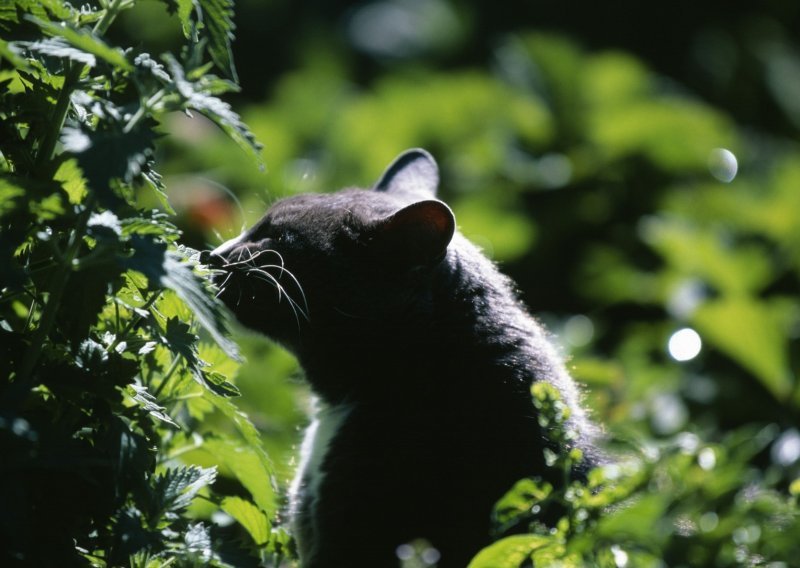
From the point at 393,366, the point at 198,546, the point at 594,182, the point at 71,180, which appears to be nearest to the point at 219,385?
the point at 198,546

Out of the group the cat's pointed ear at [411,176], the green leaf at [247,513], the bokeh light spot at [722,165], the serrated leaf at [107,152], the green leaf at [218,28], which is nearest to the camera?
the serrated leaf at [107,152]

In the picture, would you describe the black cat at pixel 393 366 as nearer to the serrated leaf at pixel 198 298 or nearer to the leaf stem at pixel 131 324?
the leaf stem at pixel 131 324

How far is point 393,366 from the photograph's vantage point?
2334 millimetres

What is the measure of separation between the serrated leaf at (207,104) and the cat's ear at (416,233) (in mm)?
790

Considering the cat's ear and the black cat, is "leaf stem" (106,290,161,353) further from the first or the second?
the cat's ear

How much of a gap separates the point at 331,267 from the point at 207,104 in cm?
105

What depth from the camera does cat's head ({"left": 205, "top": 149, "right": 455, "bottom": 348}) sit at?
7.68ft

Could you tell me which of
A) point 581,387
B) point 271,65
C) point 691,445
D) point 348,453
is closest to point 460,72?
point 271,65

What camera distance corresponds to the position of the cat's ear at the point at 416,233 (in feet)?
7.43

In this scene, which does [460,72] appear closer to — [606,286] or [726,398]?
[606,286]

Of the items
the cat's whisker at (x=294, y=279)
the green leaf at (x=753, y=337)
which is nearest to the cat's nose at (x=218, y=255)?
the cat's whisker at (x=294, y=279)

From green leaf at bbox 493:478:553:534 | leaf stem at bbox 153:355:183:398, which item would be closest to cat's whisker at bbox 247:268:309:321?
leaf stem at bbox 153:355:183:398

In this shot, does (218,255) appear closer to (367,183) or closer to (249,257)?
(249,257)

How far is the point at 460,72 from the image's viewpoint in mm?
6707
